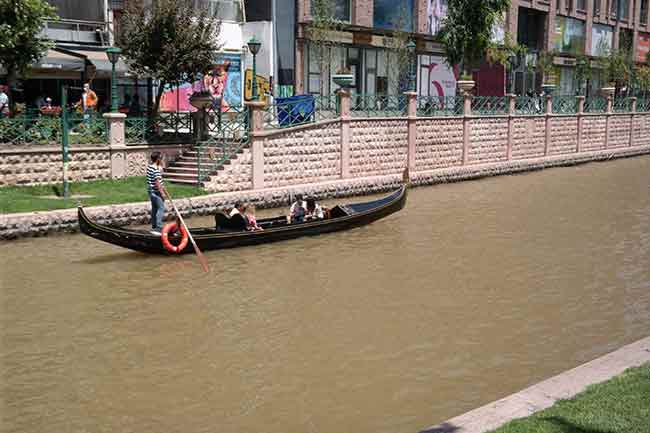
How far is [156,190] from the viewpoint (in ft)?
52.3

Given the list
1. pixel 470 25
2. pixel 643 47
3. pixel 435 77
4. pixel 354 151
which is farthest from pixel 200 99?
pixel 643 47

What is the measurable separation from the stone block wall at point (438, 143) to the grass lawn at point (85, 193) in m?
10.1

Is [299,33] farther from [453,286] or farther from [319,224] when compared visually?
[453,286]

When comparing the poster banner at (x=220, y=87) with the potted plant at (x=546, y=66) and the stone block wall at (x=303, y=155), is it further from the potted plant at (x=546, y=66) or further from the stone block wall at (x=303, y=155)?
the potted plant at (x=546, y=66)

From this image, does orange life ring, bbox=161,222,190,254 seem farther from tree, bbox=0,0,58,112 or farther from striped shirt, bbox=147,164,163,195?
tree, bbox=0,0,58,112

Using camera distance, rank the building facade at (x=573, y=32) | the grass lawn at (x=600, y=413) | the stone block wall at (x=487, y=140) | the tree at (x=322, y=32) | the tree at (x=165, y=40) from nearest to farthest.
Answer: the grass lawn at (x=600, y=413) → the tree at (x=165, y=40) → the stone block wall at (x=487, y=140) → the tree at (x=322, y=32) → the building facade at (x=573, y=32)

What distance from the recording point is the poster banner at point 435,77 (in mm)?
40688

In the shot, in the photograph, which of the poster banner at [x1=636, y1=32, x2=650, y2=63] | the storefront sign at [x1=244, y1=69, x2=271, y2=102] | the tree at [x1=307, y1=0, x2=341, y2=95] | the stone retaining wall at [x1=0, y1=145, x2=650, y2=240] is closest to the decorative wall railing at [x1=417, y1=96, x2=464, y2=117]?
the stone retaining wall at [x1=0, y1=145, x2=650, y2=240]

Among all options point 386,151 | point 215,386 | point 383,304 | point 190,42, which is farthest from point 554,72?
point 215,386

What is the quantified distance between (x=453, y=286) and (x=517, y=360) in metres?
3.91

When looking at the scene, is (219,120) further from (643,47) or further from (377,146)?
(643,47)

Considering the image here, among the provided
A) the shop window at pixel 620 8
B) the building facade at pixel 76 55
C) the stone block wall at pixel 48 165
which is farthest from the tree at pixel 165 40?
the shop window at pixel 620 8

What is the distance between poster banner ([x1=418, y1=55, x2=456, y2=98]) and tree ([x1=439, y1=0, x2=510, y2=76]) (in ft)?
24.5

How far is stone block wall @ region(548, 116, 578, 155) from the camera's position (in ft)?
117
